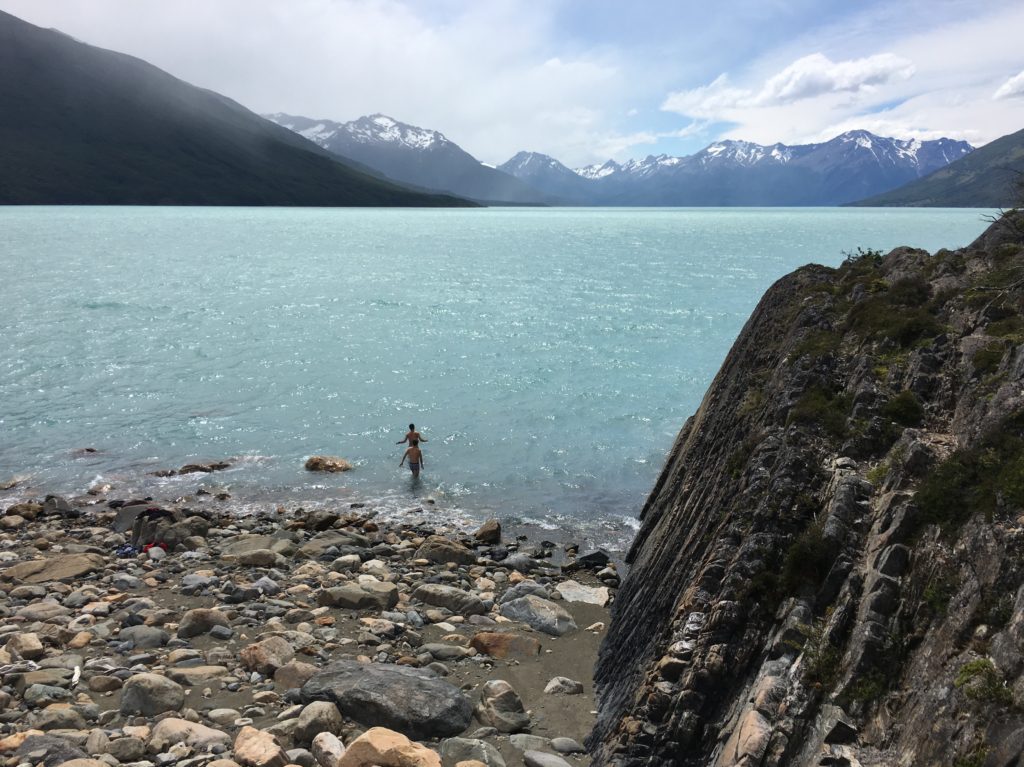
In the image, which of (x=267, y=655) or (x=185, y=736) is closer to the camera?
(x=185, y=736)

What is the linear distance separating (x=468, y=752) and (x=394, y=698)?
158 centimetres

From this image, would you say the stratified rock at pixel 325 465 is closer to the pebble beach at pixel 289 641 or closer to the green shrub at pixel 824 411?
the pebble beach at pixel 289 641

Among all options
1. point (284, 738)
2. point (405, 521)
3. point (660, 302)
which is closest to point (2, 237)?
point (660, 302)

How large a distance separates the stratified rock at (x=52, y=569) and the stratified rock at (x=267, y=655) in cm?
740

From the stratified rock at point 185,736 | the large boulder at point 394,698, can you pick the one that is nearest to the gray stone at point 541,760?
the large boulder at point 394,698

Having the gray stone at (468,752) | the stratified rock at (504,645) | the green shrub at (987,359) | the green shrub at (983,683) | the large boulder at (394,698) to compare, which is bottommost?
the stratified rock at (504,645)

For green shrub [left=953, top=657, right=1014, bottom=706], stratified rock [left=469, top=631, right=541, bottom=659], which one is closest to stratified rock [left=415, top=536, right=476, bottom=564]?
stratified rock [left=469, top=631, right=541, bottom=659]

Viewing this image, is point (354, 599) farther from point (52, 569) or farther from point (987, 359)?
point (987, 359)

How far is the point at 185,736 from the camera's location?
10344mm

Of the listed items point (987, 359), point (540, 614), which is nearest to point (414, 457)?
point (540, 614)

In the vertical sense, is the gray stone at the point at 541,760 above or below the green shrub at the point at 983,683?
below

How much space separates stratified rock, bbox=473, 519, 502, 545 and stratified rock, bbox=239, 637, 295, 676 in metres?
8.98

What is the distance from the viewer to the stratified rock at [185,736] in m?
10.2

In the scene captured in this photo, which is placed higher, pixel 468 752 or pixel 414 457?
pixel 468 752
